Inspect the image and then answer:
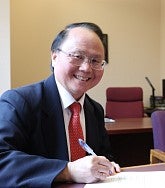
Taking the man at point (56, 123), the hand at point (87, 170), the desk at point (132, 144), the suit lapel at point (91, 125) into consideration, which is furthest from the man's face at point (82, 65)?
the desk at point (132, 144)

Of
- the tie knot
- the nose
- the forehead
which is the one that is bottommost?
the tie knot

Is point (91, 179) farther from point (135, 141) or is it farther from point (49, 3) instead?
point (49, 3)

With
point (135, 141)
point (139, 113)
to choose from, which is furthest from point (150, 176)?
point (139, 113)

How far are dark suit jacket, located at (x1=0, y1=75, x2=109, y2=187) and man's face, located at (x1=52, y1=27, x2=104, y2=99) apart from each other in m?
0.07

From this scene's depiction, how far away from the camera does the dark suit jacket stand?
0.90 meters

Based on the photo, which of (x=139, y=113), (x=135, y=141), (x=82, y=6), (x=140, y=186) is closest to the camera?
(x=140, y=186)

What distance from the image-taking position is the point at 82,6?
15.7 feet

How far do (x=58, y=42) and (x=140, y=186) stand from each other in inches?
25.9

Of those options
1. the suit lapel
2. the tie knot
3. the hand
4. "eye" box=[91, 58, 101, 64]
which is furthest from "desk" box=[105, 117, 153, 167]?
the hand

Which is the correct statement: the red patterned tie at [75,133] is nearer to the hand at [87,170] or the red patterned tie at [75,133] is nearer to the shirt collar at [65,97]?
the shirt collar at [65,97]

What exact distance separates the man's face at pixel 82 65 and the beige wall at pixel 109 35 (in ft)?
10.6

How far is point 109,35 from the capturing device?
5.03 meters

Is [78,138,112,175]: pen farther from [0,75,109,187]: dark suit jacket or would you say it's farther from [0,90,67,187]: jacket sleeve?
[0,90,67,187]: jacket sleeve

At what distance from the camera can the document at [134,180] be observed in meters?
0.93
